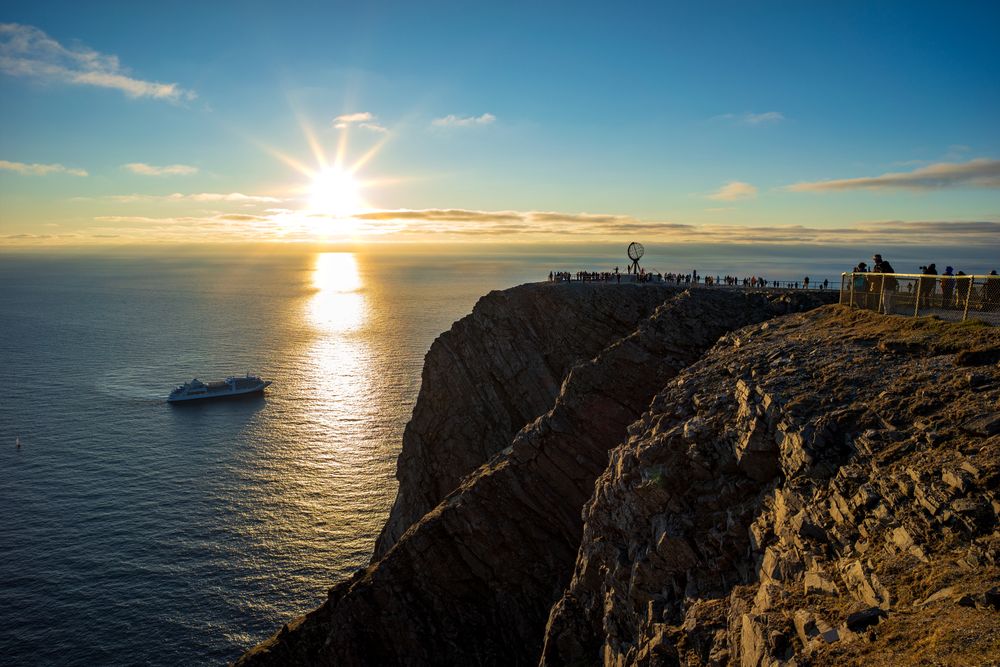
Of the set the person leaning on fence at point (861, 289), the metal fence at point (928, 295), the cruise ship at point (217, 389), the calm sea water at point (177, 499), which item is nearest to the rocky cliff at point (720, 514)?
the person leaning on fence at point (861, 289)

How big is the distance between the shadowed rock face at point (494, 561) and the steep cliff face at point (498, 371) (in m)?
14.8

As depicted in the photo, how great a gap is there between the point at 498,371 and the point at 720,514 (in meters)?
32.6

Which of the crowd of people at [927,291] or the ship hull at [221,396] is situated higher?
the crowd of people at [927,291]

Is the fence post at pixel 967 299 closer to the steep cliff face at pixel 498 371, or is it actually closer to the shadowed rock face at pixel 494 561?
the shadowed rock face at pixel 494 561

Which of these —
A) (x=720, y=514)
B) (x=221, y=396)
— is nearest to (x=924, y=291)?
(x=720, y=514)

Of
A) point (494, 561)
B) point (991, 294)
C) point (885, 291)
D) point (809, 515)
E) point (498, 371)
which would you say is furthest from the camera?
point (498, 371)

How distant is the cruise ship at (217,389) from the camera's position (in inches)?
4043

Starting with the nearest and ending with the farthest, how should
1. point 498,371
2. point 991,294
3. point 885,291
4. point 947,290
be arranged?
point 991,294, point 947,290, point 885,291, point 498,371

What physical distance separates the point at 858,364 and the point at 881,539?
358 inches

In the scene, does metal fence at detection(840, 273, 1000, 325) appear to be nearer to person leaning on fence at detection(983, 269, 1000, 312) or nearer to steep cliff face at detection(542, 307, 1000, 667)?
person leaning on fence at detection(983, 269, 1000, 312)

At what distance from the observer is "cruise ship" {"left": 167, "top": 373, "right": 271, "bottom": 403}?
10269 cm

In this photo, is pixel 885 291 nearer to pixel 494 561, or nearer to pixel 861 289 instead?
pixel 861 289

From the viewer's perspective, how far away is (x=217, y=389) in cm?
10625

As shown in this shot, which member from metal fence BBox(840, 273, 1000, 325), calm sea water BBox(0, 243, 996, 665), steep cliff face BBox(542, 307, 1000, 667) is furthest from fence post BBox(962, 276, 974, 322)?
calm sea water BBox(0, 243, 996, 665)
